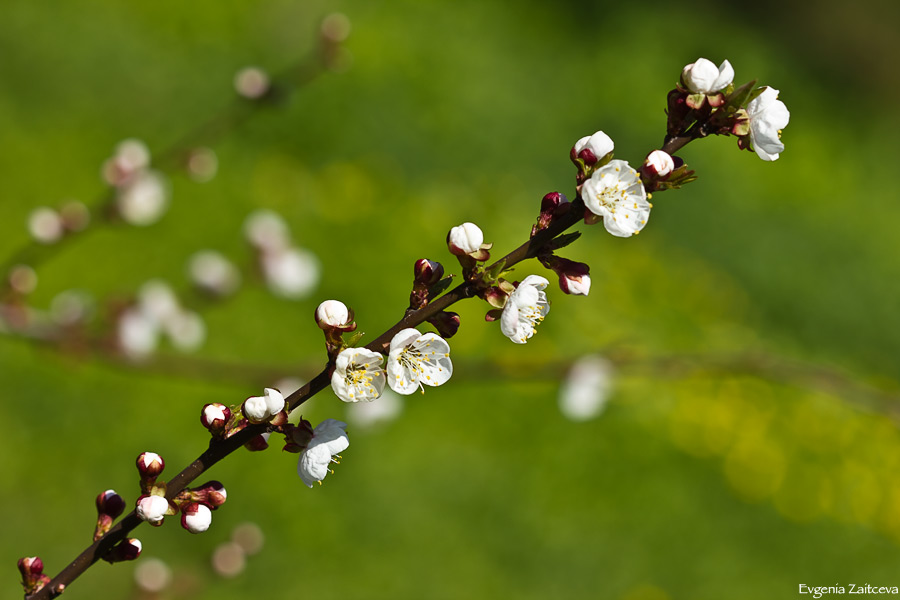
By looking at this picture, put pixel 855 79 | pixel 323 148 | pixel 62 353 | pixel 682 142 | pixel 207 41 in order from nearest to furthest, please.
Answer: pixel 682 142, pixel 62 353, pixel 323 148, pixel 207 41, pixel 855 79

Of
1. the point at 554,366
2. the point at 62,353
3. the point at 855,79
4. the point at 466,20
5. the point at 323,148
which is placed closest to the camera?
the point at 62,353

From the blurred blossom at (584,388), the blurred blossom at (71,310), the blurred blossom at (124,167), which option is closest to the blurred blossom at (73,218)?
the blurred blossom at (124,167)

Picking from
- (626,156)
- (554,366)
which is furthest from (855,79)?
(554,366)

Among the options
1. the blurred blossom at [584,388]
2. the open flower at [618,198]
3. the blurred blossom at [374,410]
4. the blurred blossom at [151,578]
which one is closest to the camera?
the open flower at [618,198]

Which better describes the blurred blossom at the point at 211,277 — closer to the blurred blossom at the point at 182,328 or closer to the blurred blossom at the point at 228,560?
the blurred blossom at the point at 182,328

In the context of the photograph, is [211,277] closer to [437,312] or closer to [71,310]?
[71,310]

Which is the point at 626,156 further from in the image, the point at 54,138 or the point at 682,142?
the point at 682,142
